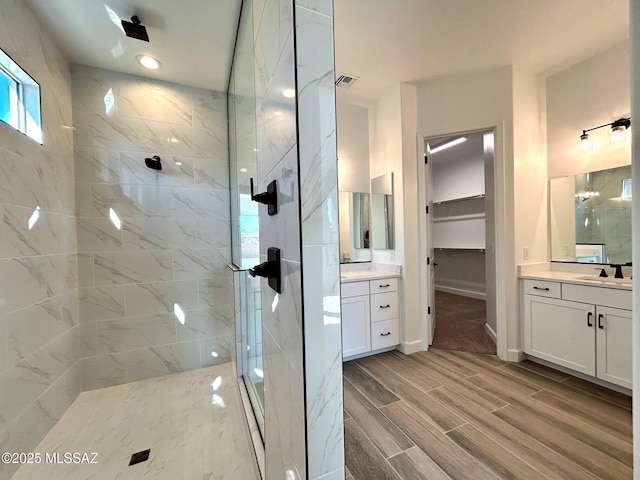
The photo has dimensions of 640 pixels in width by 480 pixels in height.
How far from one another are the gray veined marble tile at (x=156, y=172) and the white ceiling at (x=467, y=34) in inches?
69.7

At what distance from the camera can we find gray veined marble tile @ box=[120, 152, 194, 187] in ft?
7.36

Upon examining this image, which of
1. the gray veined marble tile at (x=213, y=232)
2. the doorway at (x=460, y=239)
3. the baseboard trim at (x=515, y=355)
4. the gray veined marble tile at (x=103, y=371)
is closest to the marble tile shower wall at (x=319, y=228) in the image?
the gray veined marble tile at (x=213, y=232)

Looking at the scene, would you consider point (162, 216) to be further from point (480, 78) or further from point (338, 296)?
point (480, 78)

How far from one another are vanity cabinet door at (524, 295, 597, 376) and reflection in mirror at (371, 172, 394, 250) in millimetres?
1422

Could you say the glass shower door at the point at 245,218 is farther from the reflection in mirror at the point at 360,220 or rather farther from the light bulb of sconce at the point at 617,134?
the light bulb of sconce at the point at 617,134

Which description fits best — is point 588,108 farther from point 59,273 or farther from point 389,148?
point 59,273

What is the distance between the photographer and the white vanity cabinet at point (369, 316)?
8.21 feet

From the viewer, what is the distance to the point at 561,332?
220cm

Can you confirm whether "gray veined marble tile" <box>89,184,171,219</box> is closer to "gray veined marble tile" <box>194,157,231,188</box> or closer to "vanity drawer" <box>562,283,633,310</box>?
"gray veined marble tile" <box>194,157,231,188</box>

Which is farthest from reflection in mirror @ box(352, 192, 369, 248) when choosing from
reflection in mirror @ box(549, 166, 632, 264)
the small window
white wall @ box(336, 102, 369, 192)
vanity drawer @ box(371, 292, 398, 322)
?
the small window

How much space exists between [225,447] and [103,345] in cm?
145

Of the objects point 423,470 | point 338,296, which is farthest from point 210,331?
point 338,296

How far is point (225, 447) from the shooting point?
1.55 m

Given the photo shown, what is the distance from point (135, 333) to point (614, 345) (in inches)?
151
